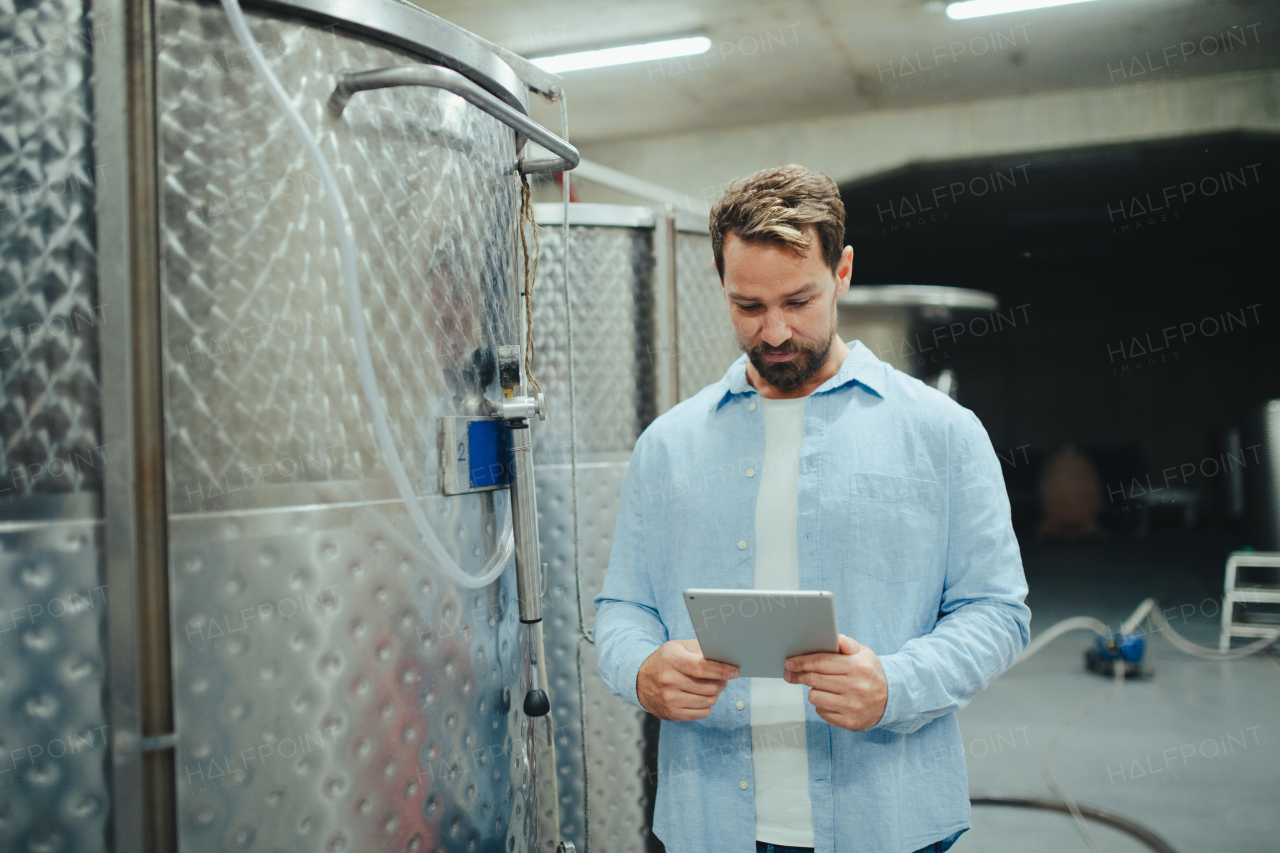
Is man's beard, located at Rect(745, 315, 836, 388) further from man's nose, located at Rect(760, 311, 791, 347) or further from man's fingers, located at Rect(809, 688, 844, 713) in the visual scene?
man's fingers, located at Rect(809, 688, 844, 713)

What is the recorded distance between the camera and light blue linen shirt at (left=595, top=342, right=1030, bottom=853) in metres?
1.17

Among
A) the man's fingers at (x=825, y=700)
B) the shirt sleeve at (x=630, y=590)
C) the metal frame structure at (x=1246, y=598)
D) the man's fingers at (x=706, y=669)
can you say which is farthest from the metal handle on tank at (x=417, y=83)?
the metal frame structure at (x=1246, y=598)

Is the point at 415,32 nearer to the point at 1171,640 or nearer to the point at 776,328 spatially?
the point at 776,328

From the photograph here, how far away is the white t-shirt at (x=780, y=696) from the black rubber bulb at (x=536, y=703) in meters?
0.38

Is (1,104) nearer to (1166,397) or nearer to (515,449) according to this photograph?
(515,449)

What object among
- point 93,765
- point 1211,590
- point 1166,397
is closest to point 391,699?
point 93,765

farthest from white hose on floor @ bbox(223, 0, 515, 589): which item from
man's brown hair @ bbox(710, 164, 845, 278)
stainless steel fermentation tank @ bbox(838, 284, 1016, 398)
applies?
stainless steel fermentation tank @ bbox(838, 284, 1016, 398)

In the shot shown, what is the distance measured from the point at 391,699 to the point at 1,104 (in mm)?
863

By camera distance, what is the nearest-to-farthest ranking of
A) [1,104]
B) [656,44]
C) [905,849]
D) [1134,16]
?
[1,104]
[905,849]
[1134,16]
[656,44]

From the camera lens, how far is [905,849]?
1165mm

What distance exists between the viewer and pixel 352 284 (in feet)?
3.47

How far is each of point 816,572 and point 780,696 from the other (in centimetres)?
21

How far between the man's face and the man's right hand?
0.47 m

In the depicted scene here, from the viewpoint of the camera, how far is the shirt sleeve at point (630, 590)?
4.34ft
